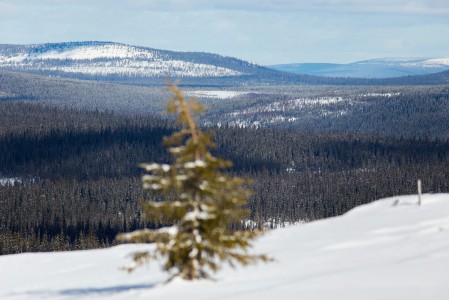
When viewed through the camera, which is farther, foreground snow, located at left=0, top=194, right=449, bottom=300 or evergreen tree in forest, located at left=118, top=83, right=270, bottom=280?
evergreen tree in forest, located at left=118, top=83, right=270, bottom=280

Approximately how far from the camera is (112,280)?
151 feet

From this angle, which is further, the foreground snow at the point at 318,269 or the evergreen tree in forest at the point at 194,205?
the evergreen tree in forest at the point at 194,205

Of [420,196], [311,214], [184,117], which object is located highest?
[184,117]

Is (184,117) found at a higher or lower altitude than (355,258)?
higher

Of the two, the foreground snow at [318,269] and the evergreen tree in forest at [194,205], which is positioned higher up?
the evergreen tree in forest at [194,205]

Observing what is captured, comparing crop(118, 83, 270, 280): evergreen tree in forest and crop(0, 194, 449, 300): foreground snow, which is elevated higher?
crop(118, 83, 270, 280): evergreen tree in forest

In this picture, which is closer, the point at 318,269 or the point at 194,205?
the point at 194,205

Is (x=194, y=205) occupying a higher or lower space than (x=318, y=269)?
higher

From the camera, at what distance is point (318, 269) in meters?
37.9

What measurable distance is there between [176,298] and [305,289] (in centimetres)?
500

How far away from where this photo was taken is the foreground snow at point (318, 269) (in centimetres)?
3334

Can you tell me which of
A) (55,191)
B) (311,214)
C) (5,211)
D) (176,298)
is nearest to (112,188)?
(55,191)

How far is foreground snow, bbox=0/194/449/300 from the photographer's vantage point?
3334 cm

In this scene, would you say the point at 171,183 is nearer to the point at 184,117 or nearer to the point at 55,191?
the point at 184,117
